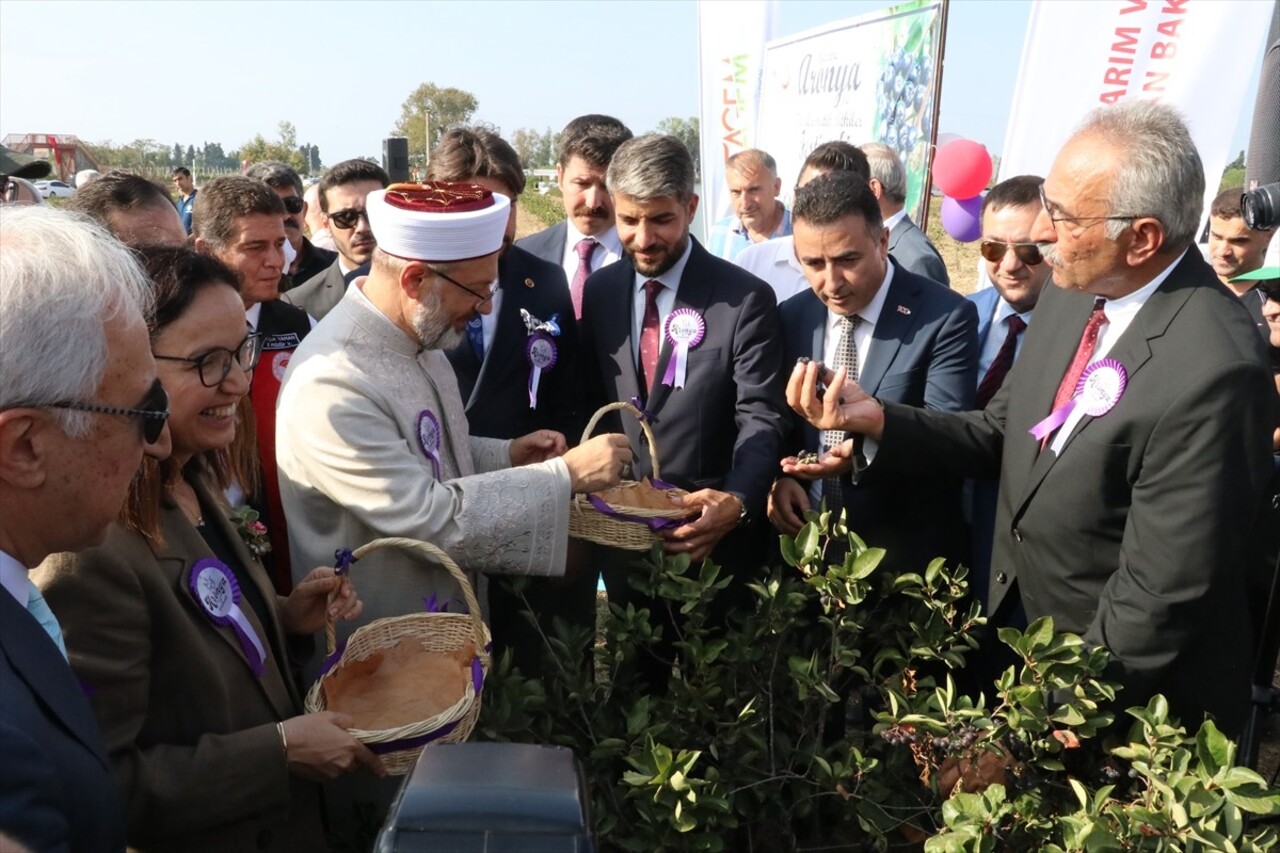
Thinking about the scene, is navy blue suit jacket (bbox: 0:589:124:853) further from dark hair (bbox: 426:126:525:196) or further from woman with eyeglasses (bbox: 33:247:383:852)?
dark hair (bbox: 426:126:525:196)

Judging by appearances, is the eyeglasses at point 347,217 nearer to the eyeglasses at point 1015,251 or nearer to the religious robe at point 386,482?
the religious robe at point 386,482

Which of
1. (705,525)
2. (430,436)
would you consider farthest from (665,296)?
(430,436)

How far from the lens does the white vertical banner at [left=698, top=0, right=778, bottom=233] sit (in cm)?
970

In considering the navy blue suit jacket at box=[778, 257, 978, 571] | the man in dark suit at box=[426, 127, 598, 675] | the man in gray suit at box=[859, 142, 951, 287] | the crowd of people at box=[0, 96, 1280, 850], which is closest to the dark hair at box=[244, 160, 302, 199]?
the crowd of people at box=[0, 96, 1280, 850]

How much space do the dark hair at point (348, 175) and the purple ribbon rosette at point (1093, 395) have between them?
14.3ft

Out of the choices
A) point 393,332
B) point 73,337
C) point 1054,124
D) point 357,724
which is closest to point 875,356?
point 393,332

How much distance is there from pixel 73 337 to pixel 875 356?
2.77m

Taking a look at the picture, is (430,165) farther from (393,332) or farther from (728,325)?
(393,332)

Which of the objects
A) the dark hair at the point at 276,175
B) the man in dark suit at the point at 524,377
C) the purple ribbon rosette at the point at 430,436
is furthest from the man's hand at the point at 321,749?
the dark hair at the point at 276,175

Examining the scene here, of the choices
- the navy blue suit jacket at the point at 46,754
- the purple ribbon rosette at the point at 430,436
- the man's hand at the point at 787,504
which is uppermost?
the navy blue suit jacket at the point at 46,754

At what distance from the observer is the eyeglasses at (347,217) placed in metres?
5.79

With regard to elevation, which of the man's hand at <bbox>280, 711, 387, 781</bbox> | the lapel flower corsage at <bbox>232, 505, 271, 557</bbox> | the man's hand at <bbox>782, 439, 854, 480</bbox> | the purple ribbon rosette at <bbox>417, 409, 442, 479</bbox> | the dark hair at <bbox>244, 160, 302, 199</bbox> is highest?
the dark hair at <bbox>244, 160, 302, 199</bbox>

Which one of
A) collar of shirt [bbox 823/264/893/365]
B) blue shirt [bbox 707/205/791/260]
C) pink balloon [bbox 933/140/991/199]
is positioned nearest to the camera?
collar of shirt [bbox 823/264/893/365]

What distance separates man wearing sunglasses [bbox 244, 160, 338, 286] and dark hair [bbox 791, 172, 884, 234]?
3603mm
